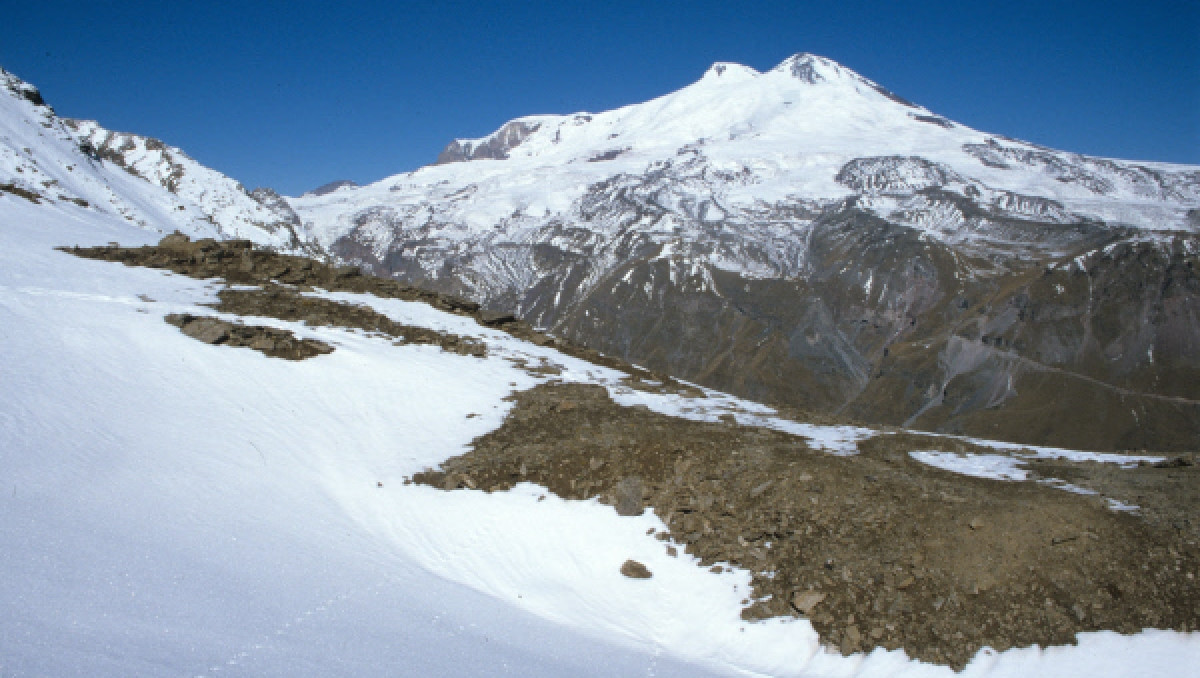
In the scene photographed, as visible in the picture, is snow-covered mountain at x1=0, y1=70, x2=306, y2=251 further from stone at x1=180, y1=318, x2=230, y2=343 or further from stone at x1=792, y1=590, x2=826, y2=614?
stone at x1=792, y1=590, x2=826, y2=614

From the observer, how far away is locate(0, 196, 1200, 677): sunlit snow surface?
5.61 m

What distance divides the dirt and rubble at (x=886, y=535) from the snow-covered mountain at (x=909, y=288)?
88.6m

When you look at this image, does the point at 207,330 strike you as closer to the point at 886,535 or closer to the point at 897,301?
the point at 886,535

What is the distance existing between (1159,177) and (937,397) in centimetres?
14692

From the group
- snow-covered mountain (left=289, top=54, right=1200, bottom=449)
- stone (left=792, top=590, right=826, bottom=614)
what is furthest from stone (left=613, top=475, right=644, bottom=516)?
snow-covered mountain (left=289, top=54, right=1200, bottom=449)

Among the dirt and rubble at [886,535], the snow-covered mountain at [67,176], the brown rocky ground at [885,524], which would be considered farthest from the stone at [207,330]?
the snow-covered mountain at [67,176]

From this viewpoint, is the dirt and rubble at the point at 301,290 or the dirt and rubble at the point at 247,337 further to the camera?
the dirt and rubble at the point at 301,290

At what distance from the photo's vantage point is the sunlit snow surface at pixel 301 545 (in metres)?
5.61

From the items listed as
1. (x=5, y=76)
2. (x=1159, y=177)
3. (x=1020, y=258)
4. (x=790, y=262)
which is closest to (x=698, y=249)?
(x=790, y=262)

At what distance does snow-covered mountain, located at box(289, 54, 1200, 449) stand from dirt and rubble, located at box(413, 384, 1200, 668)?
291 feet

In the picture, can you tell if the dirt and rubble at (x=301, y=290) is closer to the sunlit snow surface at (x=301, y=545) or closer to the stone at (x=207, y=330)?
the stone at (x=207, y=330)

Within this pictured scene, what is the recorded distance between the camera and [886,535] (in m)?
8.80

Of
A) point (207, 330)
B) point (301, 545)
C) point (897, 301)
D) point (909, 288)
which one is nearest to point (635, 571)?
point (301, 545)

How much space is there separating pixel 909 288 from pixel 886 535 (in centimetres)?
12974
